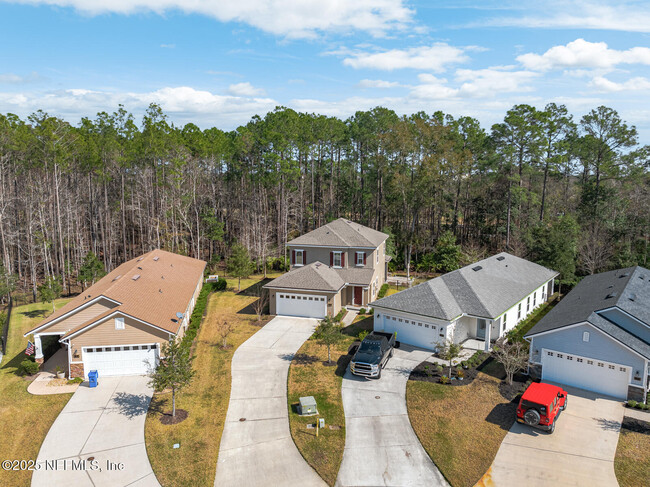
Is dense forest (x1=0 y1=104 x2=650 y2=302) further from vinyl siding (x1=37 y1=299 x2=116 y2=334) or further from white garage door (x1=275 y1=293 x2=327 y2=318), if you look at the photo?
vinyl siding (x1=37 y1=299 x2=116 y2=334)

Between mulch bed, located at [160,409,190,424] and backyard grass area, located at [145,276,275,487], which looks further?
mulch bed, located at [160,409,190,424]

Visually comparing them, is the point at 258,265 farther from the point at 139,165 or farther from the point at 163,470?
the point at 163,470

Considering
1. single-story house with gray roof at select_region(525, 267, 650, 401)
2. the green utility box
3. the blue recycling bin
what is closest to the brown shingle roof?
the blue recycling bin

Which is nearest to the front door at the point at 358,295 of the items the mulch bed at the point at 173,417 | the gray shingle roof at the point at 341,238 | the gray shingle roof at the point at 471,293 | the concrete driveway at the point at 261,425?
the gray shingle roof at the point at 341,238

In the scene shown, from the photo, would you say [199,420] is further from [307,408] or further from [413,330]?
[413,330]

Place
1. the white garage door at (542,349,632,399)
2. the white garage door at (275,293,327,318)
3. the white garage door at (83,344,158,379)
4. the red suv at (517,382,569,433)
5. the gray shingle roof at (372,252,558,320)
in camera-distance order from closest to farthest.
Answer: the red suv at (517,382,569,433) < the white garage door at (542,349,632,399) < the white garage door at (83,344,158,379) < the gray shingle roof at (372,252,558,320) < the white garage door at (275,293,327,318)

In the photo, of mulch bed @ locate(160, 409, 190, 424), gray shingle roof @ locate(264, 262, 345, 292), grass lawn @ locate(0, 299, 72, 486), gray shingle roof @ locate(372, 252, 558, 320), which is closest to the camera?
grass lawn @ locate(0, 299, 72, 486)

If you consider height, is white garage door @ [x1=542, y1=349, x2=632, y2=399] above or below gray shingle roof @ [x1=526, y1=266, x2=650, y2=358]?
below
